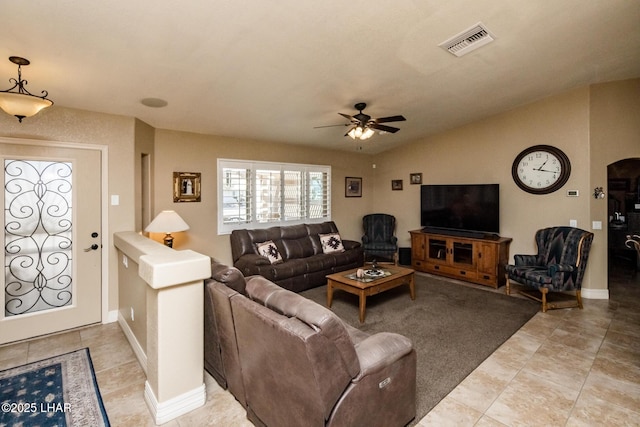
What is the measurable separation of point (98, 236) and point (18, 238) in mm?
680

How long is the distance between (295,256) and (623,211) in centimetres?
742

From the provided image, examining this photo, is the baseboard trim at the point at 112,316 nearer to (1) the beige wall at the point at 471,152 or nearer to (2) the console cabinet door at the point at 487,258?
(1) the beige wall at the point at 471,152

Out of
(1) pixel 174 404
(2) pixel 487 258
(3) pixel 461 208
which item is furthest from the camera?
(3) pixel 461 208

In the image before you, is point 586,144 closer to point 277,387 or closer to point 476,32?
point 476,32

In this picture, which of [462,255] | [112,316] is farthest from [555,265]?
[112,316]

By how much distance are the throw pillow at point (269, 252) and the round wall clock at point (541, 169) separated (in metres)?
4.25

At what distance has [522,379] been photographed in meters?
2.54

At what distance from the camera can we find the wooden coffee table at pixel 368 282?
369 centimetres

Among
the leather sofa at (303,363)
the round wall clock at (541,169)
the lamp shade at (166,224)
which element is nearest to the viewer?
the leather sofa at (303,363)

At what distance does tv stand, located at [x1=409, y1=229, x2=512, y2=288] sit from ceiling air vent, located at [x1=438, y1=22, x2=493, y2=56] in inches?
125

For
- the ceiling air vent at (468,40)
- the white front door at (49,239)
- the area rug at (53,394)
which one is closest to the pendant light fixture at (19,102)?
the white front door at (49,239)

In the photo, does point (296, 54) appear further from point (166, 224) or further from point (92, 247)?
point (92, 247)

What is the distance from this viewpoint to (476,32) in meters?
2.80

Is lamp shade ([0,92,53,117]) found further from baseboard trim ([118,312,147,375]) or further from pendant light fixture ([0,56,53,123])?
baseboard trim ([118,312,147,375])
